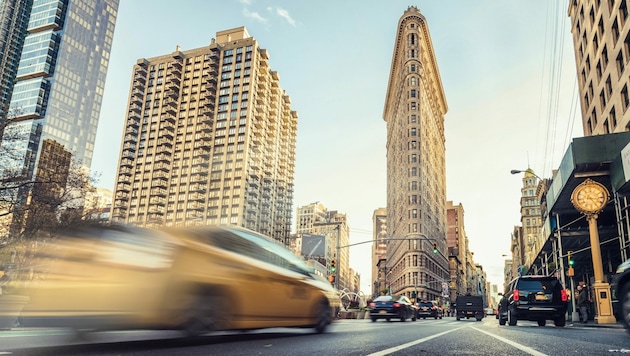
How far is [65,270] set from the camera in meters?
4.94

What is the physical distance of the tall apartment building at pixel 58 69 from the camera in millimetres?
116438

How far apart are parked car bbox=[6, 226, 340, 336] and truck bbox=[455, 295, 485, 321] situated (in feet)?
96.5

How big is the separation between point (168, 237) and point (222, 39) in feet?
457

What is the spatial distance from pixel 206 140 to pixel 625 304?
394 ft

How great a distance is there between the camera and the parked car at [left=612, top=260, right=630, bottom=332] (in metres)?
6.52

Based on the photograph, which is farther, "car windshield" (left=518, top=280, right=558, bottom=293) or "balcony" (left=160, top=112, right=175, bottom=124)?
"balcony" (left=160, top=112, right=175, bottom=124)

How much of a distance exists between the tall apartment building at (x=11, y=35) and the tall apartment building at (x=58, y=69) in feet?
0.79

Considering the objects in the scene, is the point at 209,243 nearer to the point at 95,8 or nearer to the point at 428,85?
the point at 428,85

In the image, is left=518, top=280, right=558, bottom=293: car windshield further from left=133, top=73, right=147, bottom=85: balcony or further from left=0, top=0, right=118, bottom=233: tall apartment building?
left=133, top=73, right=147, bottom=85: balcony

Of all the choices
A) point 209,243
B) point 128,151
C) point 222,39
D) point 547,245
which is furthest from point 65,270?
point 222,39

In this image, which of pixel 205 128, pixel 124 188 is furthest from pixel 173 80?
pixel 124 188

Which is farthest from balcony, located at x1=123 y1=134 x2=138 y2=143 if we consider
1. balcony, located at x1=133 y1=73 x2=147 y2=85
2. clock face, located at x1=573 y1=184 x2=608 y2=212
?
clock face, located at x1=573 y1=184 x2=608 y2=212

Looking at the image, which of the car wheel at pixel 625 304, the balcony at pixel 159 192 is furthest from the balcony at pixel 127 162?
the car wheel at pixel 625 304

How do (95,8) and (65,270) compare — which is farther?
(95,8)
